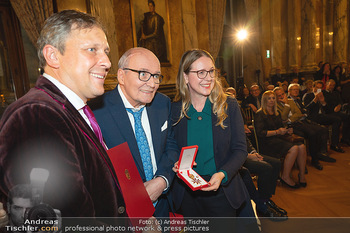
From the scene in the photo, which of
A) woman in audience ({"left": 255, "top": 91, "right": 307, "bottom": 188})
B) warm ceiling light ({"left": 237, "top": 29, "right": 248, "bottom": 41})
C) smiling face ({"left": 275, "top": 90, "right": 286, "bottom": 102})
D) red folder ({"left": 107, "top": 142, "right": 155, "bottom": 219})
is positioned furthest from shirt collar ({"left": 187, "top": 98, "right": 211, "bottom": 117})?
warm ceiling light ({"left": 237, "top": 29, "right": 248, "bottom": 41})

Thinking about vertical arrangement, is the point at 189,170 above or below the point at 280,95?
below

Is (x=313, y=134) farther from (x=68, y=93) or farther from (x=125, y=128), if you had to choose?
(x=68, y=93)

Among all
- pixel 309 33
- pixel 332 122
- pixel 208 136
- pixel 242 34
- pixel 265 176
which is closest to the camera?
pixel 208 136

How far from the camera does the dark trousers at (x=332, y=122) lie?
5.70 metres

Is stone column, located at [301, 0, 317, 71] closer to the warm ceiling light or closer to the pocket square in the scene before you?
the warm ceiling light

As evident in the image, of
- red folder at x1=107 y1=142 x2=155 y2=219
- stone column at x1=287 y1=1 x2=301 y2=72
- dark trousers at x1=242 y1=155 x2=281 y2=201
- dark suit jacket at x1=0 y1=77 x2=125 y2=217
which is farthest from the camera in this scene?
stone column at x1=287 y1=1 x2=301 y2=72

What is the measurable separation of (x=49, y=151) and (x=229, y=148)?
1.35m

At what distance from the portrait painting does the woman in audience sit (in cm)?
362

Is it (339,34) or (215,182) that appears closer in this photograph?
(215,182)

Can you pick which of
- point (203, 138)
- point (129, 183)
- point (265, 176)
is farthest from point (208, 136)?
point (265, 176)

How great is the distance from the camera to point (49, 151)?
725 mm

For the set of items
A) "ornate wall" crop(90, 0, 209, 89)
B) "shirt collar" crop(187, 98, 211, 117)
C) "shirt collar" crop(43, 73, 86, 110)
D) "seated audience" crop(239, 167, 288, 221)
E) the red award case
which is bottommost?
"seated audience" crop(239, 167, 288, 221)

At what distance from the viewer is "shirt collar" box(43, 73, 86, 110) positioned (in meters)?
0.94

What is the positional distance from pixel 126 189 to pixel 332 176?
4608 millimetres
